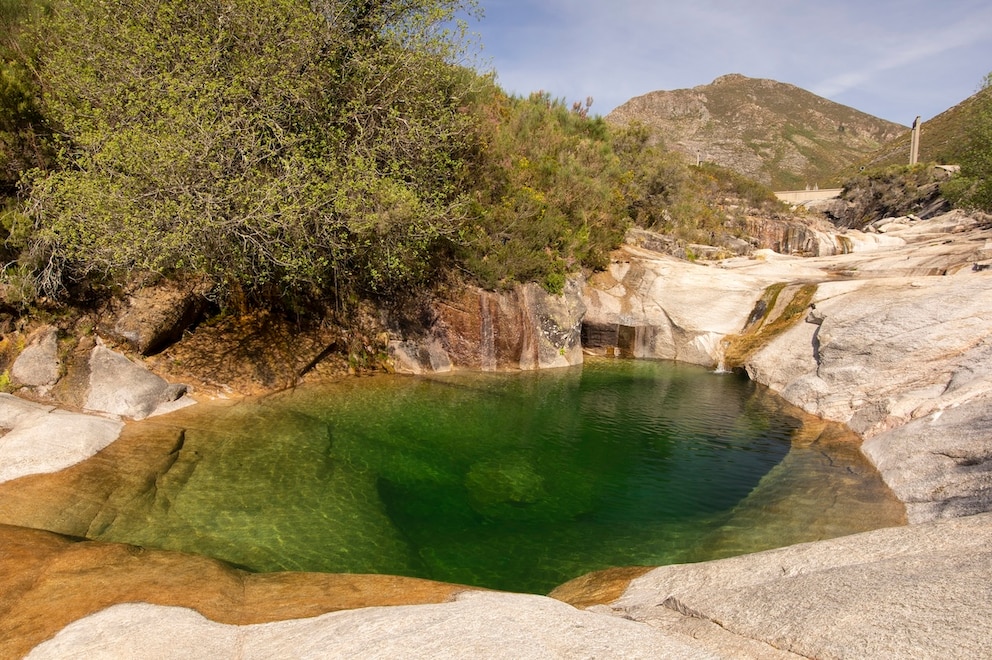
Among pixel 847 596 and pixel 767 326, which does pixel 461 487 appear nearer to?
pixel 847 596

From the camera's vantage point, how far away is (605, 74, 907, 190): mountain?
415ft

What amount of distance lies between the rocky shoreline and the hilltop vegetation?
3435 millimetres

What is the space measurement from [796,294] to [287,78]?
21.1m

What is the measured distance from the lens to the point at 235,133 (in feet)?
47.0

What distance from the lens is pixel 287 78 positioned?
1515 cm

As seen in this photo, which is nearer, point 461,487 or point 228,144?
point 461,487

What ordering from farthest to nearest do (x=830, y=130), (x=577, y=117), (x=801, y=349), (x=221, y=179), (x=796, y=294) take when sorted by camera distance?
1. (x=830, y=130)
2. (x=577, y=117)
3. (x=796, y=294)
4. (x=801, y=349)
5. (x=221, y=179)


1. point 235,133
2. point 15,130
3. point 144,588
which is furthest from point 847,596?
point 15,130

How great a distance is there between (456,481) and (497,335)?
10859mm

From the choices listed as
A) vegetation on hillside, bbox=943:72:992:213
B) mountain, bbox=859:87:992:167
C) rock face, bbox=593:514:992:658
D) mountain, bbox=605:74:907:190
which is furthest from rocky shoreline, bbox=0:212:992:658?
mountain, bbox=605:74:907:190

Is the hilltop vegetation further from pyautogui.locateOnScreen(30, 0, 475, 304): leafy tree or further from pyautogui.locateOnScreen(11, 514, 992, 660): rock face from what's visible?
pyautogui.locateOnScreen(11, 514, 992, 660): rock face

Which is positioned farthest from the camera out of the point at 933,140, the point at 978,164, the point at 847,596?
the point at 933,140

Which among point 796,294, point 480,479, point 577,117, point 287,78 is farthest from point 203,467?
point 577,117

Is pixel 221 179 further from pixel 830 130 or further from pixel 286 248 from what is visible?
pixel 830 130
